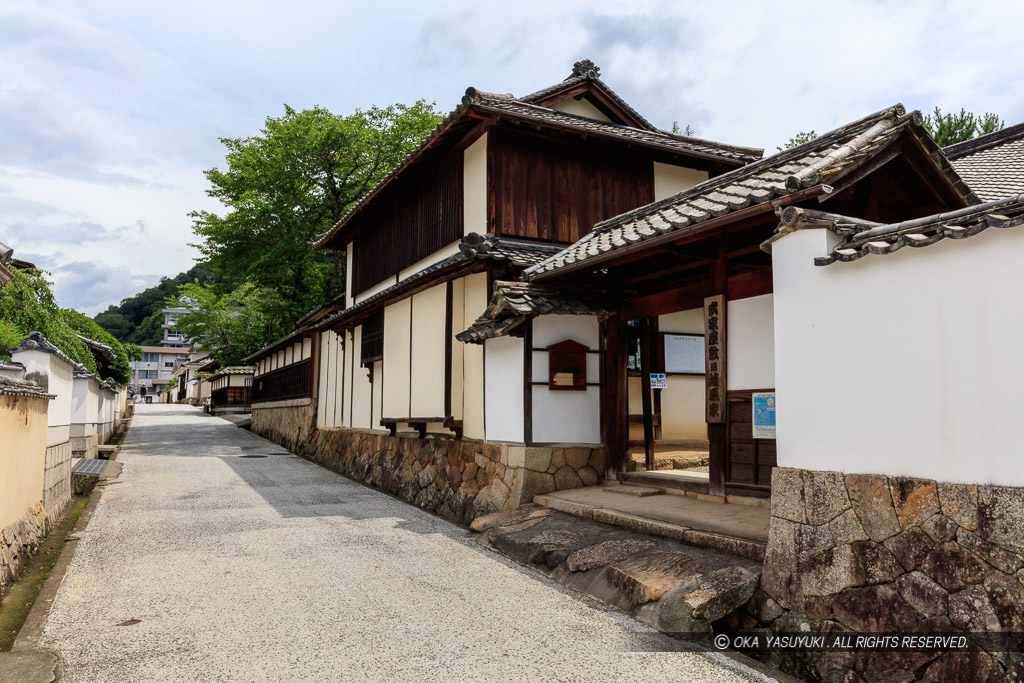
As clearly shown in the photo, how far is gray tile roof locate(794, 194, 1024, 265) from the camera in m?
4.42

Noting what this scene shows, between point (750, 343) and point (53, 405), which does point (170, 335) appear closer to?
point (53, 405)

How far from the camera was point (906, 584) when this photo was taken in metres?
4.80

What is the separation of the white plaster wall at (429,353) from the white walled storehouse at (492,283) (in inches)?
1.7

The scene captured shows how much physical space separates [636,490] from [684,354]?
14.6 ft

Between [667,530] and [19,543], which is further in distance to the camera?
[19,543]

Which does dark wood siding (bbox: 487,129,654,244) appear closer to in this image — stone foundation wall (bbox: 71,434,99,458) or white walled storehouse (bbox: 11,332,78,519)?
white walled storehouse (bbox: 11,332,78,519)

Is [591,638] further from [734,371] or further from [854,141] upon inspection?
[854,141]

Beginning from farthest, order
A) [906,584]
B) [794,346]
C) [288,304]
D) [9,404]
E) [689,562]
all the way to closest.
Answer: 1. [288,304]
2. [9,404]
3. [689,562]
4. [794,346]
5. [906,584]

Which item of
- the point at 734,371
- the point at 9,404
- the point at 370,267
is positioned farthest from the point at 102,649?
the point at 370,267

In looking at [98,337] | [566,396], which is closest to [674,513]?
[566,396]

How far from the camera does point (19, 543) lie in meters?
7.75

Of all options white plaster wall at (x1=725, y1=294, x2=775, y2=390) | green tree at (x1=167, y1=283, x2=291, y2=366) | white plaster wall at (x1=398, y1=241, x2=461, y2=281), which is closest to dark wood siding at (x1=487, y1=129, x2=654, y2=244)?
white plaster wall at (x1=398, y1=241, x2=461, y2=281)

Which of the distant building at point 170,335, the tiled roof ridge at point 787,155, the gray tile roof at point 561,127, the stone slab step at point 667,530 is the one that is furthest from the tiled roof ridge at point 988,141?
the distant building at point 170,335

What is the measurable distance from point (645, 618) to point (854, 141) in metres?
5.19
